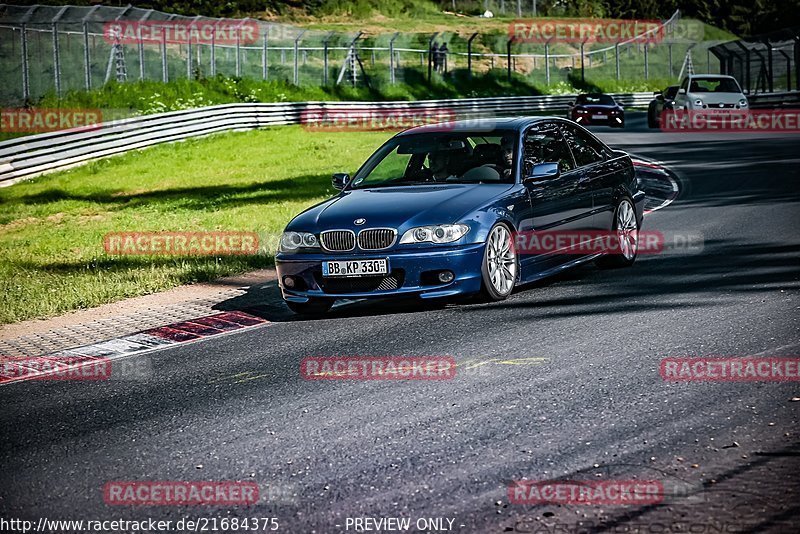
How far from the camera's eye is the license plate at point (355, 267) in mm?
8789

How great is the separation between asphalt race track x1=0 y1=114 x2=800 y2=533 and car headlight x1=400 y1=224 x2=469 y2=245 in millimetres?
589

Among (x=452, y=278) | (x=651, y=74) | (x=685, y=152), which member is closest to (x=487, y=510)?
(x=452, y=278)

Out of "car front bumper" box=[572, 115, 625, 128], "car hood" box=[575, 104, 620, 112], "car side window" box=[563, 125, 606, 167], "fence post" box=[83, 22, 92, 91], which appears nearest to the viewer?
"car side window" box=[563, 125, 606, 167]

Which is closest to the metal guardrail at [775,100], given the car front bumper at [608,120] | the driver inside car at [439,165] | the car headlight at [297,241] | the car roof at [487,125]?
the car front bumper at [608,120]

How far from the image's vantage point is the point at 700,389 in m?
6.10

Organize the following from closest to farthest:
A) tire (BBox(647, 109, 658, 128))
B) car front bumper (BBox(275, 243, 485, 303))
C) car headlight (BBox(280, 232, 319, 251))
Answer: car front bumper (BBox(275, 243, 485, 303)) < car headlight (BBox(280, 232, 319, 251)) < tire (BBox(647, 109, 658, 128))

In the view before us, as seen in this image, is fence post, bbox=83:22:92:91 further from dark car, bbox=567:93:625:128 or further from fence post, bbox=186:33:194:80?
dark car, bbox=567:93:625:128

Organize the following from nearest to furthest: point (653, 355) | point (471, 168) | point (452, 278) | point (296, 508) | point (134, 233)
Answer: point (296, 508) → point (653, 355) → point (452, 278) → point (471, 168) → point (134, 233)

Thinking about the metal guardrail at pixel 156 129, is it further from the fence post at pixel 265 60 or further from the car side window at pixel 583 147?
the car side window at pixel 583 147

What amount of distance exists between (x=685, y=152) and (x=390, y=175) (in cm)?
1533

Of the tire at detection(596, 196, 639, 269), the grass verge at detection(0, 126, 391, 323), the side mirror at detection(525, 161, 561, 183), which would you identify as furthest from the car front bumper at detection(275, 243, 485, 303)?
the grass verge at detection(0, 126, 391, 323)

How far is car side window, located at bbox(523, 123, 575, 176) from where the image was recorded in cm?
1009

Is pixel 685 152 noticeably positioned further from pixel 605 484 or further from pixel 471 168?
pixel 605 484

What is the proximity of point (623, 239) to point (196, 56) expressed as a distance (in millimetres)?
27790
